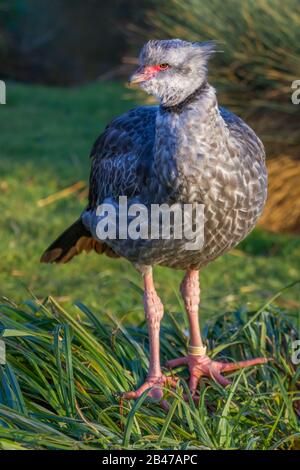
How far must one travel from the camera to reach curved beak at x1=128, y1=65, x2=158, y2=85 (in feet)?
9.80

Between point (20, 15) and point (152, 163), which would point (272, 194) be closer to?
point (152, 163)

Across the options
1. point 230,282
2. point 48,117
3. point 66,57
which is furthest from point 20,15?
point 230,282

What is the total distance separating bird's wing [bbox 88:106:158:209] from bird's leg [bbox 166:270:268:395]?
49 centimetres

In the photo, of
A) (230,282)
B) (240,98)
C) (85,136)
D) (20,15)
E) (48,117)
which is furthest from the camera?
(20,15)

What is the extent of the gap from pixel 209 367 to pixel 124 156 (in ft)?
2.90

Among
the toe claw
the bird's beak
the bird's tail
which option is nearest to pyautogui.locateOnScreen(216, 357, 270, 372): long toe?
the toe claw

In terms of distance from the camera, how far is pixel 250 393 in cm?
344

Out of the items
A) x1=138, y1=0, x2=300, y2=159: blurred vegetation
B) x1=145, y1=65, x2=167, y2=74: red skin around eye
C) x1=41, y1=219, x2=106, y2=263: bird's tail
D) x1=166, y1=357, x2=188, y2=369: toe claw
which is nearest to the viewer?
x1=145, y1=65, x2=167, y2=74: red skin around eye

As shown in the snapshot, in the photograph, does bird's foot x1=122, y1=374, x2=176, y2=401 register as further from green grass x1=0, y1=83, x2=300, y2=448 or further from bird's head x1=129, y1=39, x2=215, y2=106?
bird's head x1=129, y1=39, x2=215, y2=106

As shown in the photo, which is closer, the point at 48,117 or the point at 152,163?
the point at 152,163

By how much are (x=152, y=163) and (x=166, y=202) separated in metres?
0.18

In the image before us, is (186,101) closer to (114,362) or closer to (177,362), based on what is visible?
(114,362)
